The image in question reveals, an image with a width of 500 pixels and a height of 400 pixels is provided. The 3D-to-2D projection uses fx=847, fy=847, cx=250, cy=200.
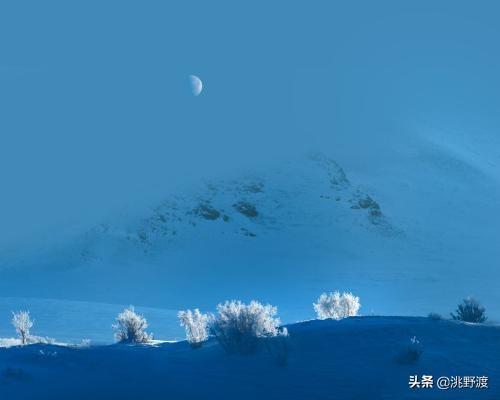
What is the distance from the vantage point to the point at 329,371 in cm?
1312

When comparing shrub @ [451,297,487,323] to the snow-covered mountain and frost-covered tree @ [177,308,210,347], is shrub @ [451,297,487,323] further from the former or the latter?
the snow-covered mountain

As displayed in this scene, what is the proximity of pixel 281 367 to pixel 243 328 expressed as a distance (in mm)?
1328

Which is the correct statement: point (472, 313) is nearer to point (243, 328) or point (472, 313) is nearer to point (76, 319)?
point (243, 328)

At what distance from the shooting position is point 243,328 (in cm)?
1441

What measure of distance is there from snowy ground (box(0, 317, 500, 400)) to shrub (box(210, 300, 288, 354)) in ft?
0.76

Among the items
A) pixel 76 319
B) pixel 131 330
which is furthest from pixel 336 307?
pixel 76 319

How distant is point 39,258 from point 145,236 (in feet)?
22.3

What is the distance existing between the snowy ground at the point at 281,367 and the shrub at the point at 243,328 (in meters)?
0.23

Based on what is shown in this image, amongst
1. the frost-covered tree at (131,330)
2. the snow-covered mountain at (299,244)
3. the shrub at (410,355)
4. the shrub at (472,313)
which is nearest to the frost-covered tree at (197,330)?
the frost-covered tree at (131,330)

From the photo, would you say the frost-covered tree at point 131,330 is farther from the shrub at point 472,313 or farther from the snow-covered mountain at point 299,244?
the snow-covered mountain at point 299,244

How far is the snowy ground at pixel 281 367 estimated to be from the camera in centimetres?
1220

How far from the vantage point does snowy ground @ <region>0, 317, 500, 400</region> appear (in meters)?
12.2

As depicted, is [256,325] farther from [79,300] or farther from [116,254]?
[116,254]

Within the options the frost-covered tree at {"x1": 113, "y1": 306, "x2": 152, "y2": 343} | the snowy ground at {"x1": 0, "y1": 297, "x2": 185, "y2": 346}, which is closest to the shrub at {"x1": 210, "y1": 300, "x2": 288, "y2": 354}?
the frost-covered tree at {"x1": 113, "y1": 306, "x2": 152, "y2": 343}
